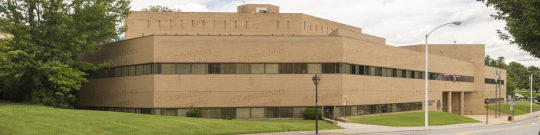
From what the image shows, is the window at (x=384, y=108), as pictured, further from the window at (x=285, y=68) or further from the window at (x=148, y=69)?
the window at (x=148, y=69)

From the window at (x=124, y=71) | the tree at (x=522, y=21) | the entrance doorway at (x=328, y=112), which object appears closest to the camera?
the tree at (x=522, y=21)

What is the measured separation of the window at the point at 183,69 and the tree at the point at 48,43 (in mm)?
7539

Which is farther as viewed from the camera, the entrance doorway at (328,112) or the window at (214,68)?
the entrance doorway at (328,112)

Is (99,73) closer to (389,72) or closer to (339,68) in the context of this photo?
(339,68)

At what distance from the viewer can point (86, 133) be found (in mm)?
19109

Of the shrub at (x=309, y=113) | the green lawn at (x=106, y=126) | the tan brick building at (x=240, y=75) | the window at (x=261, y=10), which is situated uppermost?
the window at (x=261, y=10)

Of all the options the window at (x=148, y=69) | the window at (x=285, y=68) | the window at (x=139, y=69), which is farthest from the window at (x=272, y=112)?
the window at (x=139, y=69)

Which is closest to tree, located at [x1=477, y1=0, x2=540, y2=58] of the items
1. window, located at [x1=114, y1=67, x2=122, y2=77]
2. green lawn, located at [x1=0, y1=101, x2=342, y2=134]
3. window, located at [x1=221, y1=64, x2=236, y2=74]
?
green lawn, located at [x1=0, y1=101, x2=342, y2=134]

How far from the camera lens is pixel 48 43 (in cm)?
3238

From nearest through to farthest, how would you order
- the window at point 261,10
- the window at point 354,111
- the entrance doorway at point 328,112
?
the entrance doorway at point 328,112 → the window at point 354,111 → the window at point 261,10

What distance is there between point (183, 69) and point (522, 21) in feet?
86.1

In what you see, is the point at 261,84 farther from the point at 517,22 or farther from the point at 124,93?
the point at 517,22

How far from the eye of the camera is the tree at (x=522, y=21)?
42.1 ft

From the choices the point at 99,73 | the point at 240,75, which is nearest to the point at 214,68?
the point at 240,75
